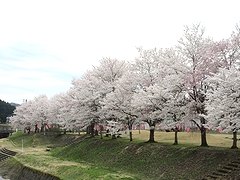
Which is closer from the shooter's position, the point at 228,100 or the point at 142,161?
the point at 228,100

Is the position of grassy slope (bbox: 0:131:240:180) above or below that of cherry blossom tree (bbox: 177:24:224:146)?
below

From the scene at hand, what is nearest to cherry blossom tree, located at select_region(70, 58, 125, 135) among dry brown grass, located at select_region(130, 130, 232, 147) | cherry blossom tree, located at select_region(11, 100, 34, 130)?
dry brown grass, located at select_region(130, 130, 232, 147)

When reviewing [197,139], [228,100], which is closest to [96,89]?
[197,139]

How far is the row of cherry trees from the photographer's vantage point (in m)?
17.2

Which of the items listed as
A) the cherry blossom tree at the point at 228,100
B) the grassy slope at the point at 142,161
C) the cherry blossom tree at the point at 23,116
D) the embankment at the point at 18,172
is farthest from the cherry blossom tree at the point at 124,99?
the cherry blossom tree at the point at 23,116

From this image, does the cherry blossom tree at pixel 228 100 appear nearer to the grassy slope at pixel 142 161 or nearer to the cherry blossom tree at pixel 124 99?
the grassy slope at pixel 142 161

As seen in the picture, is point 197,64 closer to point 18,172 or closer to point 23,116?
point 18,172

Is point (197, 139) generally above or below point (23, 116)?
below

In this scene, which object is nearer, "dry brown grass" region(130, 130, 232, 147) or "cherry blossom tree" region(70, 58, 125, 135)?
"dry brown grass" region(130, 130, 232, 147)

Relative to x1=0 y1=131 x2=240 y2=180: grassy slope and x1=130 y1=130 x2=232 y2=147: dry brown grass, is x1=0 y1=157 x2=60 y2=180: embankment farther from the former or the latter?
x1=130 y1=130 x2=232 y2=147: dry brown grass

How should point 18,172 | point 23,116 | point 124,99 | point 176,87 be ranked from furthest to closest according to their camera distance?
point 23,116, point 18,172, point 124,99, point 176,87

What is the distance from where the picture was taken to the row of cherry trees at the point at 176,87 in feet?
56.3

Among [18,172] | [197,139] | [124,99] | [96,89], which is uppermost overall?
[96,89]

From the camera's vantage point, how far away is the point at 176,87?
25344mm
